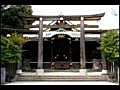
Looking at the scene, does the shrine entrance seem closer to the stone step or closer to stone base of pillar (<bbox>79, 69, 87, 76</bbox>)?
stone base of pillar (<bbox>79, 69, 87, 76</bbox>)

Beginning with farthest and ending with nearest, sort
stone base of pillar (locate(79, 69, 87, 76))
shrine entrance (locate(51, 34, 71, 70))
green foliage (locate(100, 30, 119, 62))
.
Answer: shrine entrance (locate(51, 34, 71, 70)) < stone base of pillar (locate(79, 69, 87, 76)) < green foliage (locate(100, 30, 119, 62))

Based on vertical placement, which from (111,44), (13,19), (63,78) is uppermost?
(13,19)

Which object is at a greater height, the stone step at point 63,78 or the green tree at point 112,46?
the green tree at point 112,46

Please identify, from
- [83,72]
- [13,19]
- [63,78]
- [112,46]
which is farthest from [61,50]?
[112,46]

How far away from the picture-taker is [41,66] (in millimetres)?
13781

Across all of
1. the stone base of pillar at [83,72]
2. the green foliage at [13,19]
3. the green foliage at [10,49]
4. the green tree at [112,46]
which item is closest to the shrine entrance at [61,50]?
the green foliage at [13,19]

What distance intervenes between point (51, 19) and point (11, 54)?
296 centimetres

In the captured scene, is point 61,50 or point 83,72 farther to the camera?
point 61,50

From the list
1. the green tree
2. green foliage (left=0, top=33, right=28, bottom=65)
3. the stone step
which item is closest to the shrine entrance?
the stone step

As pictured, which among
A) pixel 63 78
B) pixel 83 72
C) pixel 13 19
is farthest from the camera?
pixel 13 19

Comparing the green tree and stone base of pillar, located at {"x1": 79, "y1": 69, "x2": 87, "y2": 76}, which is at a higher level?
the green tree

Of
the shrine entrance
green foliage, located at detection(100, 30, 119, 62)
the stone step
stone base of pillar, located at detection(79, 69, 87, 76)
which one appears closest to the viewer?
green foliage, located at detection(100, 30, 119, 62)

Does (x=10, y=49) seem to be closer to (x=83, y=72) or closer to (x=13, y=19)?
(x=13, y=19)

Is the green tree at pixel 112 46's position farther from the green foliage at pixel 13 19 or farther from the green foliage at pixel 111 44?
the green foliage at pixel 13 19
